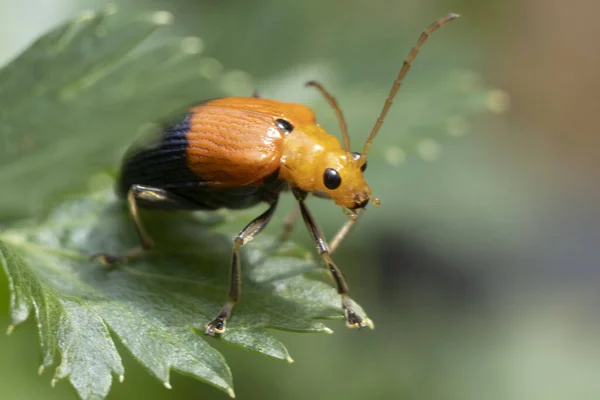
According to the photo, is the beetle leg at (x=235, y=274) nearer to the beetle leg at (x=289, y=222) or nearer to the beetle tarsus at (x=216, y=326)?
the beetle tarsus at (x=216, y=326)

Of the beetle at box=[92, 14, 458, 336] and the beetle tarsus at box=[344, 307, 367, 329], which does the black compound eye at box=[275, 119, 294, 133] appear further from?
the beetle tarsus at box=[344, 307, 367, 329]

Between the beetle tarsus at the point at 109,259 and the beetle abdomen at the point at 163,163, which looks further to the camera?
the beetle abdomen at the point at 163,163

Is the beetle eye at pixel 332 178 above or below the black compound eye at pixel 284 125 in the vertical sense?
below

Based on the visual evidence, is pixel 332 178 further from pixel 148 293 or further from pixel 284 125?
pixel 148 293

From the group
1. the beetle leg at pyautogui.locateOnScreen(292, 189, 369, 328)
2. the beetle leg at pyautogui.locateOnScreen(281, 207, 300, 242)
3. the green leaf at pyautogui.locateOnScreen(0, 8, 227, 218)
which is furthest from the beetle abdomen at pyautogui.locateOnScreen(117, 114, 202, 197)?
the beetle leg at pyautogui.locateOnScreen(281, 207, 300, 242)

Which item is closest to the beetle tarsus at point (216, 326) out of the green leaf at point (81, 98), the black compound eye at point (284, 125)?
the black compound eye at point (284, 125)

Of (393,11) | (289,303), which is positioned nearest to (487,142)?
(393,11)

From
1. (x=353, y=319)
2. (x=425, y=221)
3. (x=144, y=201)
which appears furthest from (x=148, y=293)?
(x=425, y=221)
